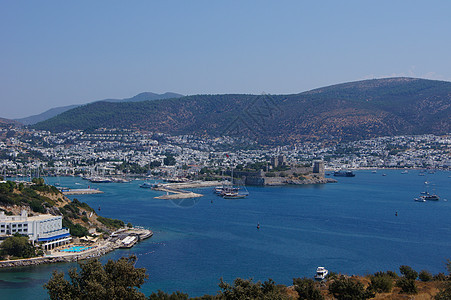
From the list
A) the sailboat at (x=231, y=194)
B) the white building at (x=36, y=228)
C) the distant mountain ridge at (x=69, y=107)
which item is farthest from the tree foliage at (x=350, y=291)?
the distant mountain ridge at (x=69, y=107)

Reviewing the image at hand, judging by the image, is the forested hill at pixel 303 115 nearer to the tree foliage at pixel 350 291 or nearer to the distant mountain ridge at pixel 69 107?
the tree foliage at pixel 350 291

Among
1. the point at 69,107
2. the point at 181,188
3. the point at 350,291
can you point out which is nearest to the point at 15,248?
the point at 350,291

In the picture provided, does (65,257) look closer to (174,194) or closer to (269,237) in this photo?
(269,237)

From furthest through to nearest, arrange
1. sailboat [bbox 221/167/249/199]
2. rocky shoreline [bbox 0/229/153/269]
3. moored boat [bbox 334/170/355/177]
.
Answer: moored boat [bbox 334/170/355/177], sailboat [bbox 221/167/249/199], rocky shoreline [bbox 0/229/153/269]

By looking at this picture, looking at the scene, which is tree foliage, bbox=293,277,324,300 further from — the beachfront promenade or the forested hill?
the forested hill

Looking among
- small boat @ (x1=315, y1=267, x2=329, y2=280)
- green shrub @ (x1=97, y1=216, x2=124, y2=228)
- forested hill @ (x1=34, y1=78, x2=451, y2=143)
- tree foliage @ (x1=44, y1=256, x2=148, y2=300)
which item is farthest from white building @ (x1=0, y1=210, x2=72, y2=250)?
forested hill @ (x1=34, y1=78, x2=451, y2=143)

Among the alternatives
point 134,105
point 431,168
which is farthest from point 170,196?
point 134,105
